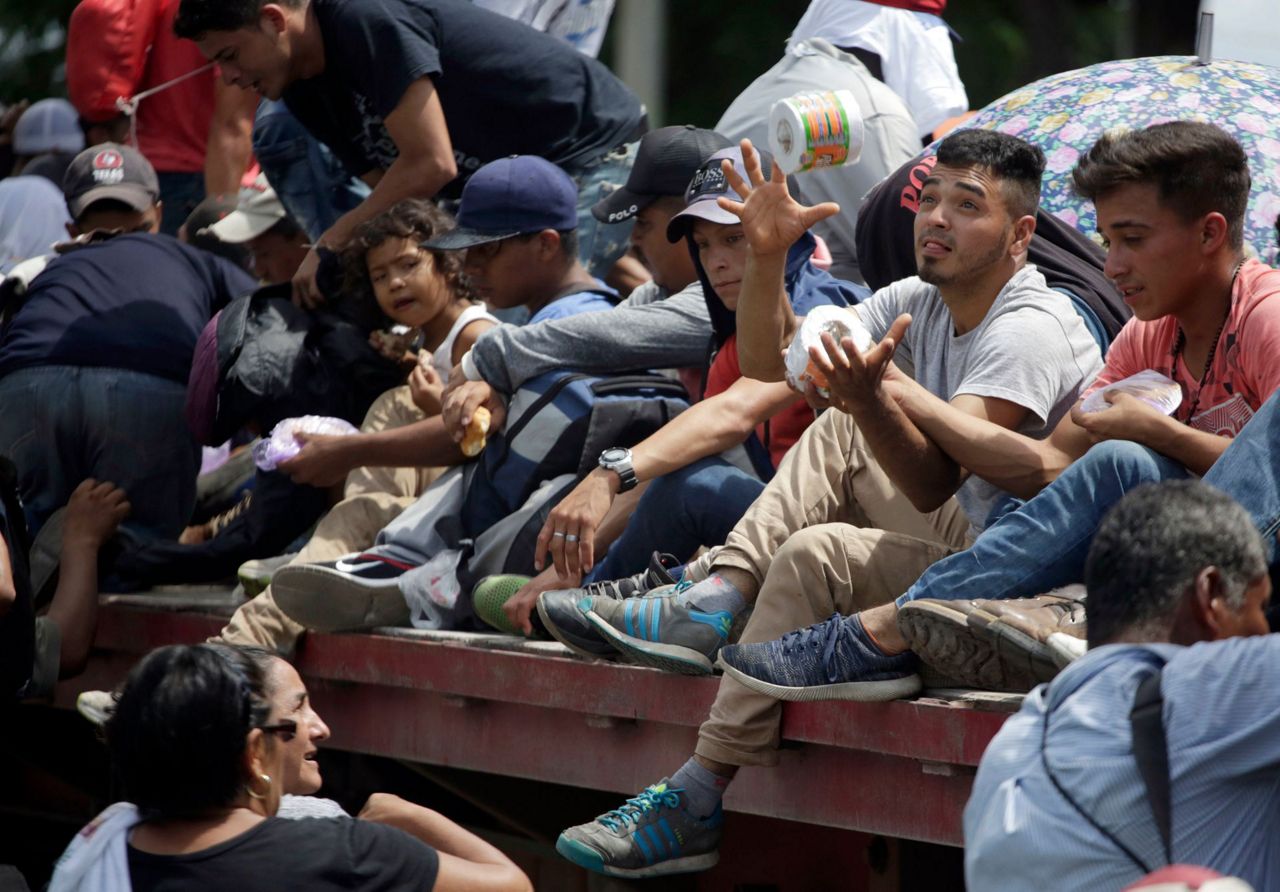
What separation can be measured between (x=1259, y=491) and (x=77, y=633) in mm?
4352

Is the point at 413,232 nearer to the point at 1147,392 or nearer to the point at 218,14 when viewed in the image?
the point at 218,14

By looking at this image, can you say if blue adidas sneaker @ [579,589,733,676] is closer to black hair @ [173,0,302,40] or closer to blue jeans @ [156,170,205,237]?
black hair @ [173,0,302,40]

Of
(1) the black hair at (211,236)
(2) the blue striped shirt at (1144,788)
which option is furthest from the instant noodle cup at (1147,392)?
(1) the black hair at (211,236)

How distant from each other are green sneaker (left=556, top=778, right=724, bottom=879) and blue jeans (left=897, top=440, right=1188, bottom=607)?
2.46ft

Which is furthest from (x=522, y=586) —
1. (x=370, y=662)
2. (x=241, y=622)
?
(x=241, y=622)

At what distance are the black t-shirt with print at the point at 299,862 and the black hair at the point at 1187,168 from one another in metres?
1.94

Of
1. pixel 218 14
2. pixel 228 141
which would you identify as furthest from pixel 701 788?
pixel 228 141

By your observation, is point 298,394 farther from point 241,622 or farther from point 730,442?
point 730,442

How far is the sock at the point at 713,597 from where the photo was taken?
4293mm

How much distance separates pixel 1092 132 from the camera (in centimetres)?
515

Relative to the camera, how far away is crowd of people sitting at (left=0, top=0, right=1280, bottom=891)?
8.50 ft

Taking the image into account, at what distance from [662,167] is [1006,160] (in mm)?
1494

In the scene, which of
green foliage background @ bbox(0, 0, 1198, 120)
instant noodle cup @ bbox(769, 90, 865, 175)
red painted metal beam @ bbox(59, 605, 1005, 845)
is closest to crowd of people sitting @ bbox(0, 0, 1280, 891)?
red painted metal beam @ bbox(59, 605, 1005, 845)

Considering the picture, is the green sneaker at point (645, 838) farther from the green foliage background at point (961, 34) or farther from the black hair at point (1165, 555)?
the green foliage background at point (961, 34)
